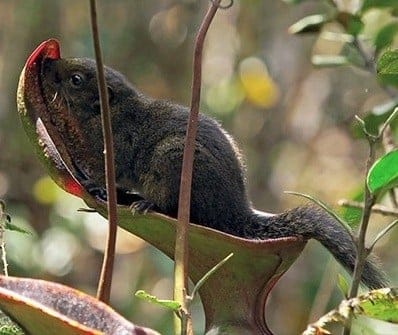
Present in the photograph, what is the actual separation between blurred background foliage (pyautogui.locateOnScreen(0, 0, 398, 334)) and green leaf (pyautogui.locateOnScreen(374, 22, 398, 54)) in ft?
8.38

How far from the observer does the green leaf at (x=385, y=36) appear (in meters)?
2.44

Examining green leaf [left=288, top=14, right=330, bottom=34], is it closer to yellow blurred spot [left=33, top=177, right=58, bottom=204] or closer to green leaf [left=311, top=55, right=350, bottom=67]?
green leaf [left=311, top=55, right=350, bottom=67]

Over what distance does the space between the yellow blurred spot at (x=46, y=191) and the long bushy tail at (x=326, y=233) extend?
118 inches

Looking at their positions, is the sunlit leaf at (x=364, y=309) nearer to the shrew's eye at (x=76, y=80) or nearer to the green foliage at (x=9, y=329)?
the green foliage at (x=9, y=329)

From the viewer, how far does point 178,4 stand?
20.3ft

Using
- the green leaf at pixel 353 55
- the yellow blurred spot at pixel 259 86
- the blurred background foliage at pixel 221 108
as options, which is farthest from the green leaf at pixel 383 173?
the yellow blurred spot at pixel 259 86

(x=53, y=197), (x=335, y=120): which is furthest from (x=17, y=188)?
(x=335, y=120)

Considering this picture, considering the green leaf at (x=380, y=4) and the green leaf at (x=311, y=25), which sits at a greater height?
the green leaf at (x=380, y=4)

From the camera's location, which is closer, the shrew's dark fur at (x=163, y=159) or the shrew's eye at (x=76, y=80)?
the shrew's dark fur at (x=163, y=159)

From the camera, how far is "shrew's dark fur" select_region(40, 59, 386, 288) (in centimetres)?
203

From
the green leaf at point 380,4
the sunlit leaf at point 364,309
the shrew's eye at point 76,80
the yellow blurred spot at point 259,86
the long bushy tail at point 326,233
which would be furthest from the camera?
the yellow blurred spot at point 259,86

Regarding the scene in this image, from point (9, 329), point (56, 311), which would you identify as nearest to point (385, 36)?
point (9, 329)

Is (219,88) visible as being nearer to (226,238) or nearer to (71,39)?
(71,39)

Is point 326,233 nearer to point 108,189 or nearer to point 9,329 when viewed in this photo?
point 108,189
